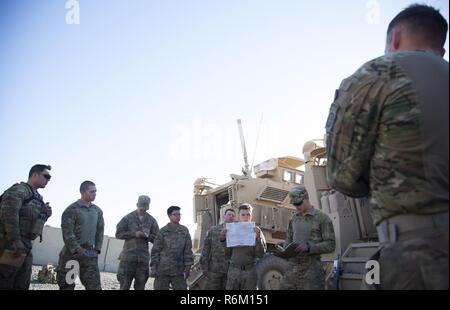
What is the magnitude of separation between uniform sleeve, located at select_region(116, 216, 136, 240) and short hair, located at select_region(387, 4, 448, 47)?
566cm

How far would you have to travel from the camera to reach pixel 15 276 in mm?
4383

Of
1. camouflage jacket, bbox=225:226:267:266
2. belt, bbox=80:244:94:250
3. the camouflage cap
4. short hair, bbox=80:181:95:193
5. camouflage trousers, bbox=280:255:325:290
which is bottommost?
camouflage trousers, bbox=280:255:325:290

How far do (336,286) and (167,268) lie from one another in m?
2.83

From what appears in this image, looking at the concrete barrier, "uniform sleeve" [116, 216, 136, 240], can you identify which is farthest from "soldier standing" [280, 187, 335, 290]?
the concrete barrier

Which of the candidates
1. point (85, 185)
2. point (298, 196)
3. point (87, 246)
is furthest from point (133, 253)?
point (298, 196)

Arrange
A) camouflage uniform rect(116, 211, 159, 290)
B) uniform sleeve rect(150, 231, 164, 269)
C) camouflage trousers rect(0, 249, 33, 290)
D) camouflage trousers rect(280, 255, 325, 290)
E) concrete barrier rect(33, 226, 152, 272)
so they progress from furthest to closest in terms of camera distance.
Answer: concrete barrier rect(33, 226, 152, 272)
uniform sleeve rect(150, 231, 164, 269)
camouflage uniform rect(116, 211, 159, 290)
camouflage trousers rect(280, 255, 325, 290)
camouflage trousers rect(0, 249, 33, 290)

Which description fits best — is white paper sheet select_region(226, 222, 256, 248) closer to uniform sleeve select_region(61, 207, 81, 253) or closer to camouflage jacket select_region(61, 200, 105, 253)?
camouflage jacket select_region(61, 200, 105, 253)

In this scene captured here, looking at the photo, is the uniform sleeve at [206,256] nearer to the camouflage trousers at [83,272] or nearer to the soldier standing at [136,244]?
the soldier standing at [136,244]

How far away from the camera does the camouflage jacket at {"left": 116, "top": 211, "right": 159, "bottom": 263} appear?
251 inches

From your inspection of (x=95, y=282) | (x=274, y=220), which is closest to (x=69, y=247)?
(x=95, y=282)

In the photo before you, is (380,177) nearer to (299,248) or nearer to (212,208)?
(299,248)

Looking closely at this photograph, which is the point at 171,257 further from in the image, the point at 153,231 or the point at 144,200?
the point at 144,200

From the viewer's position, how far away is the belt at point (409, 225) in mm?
1412

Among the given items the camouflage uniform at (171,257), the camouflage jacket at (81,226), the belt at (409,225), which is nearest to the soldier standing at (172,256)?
the camouflage uniform at (171,257)
